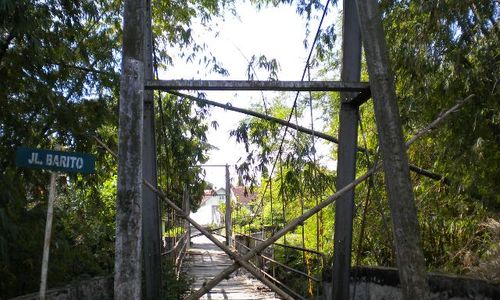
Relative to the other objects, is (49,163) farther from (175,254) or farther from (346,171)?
(175,254)

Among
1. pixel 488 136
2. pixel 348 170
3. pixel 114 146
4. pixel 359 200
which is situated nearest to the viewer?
pixel 348 170

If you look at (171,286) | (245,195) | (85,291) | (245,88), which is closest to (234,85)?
(245,88)

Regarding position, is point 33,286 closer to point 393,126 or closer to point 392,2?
point 393,126

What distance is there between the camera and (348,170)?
4719 mm

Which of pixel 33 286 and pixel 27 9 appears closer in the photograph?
pixel 27 9

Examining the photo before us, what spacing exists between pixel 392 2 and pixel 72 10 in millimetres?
3168

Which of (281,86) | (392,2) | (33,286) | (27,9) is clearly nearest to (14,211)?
(33,286)

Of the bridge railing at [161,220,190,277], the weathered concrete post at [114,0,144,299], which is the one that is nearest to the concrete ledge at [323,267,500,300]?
the weathered concrete post at [114,0,144,299]

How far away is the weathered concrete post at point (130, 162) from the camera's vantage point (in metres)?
3.41

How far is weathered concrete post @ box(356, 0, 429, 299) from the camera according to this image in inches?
122

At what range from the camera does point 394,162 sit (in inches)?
127

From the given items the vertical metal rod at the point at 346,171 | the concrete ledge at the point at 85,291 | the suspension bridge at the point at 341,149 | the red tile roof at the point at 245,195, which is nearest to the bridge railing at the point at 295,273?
the red tile roof at the point at 245,195

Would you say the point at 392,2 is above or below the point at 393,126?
above

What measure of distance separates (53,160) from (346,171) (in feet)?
7.73
